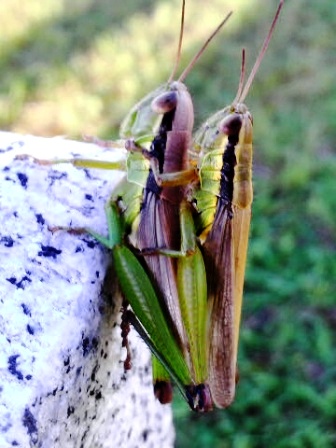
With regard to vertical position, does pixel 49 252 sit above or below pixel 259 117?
above

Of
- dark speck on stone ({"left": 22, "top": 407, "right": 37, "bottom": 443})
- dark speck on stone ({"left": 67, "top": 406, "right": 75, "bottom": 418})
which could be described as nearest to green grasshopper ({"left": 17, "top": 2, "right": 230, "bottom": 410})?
dark speck on stone ({"left": 67, "top": 406, "right": 75, "bottom": 418})

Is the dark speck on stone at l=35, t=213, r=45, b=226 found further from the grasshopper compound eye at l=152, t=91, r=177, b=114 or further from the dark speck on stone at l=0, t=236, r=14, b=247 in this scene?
the grasshopper compound eye at l=152, t=91, r=177, b=114

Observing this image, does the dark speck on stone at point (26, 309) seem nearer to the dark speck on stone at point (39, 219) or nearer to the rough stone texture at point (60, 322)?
the rough stone texture at point (60, 322)

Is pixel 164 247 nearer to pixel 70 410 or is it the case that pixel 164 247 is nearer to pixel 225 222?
pixel 225 222

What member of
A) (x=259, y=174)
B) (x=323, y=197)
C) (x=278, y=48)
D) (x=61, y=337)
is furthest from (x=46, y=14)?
(x=61, y=337)

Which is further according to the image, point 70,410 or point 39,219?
point 39,219

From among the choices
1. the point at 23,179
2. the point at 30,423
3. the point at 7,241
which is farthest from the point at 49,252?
the point at 30,423

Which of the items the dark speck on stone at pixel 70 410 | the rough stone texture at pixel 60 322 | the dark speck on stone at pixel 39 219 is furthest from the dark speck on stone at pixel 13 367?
the dark speck on stone at pixel 39 219
